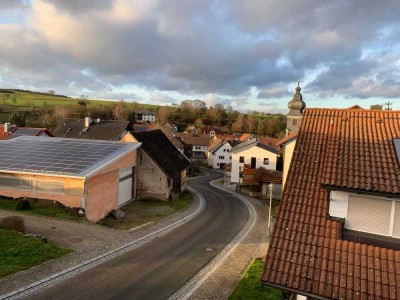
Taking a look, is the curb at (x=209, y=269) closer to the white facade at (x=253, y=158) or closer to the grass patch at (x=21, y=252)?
the grass patch at (x=21, y=252)

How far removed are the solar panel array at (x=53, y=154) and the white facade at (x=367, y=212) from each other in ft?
61.4

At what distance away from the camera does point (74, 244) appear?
17.9 meters

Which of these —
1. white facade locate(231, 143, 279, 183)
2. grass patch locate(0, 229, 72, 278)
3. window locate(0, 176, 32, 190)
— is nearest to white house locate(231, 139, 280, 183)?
white facade locate(231, 143, 279, 183)

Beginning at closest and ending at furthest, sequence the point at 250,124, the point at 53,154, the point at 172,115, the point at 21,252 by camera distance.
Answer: the point at 21,252 → the point at 53,154 → the point at 250,124 → the point at 172,115

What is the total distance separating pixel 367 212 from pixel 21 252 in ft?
48.3

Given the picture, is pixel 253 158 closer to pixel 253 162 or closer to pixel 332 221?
pixel 253 162

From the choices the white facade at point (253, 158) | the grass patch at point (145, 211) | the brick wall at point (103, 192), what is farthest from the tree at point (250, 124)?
the brick wall at point (103, 192)

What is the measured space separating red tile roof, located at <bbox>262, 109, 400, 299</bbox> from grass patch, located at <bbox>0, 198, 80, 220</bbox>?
17107 millimetres

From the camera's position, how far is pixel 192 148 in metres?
91.8

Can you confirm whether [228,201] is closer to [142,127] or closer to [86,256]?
[86,256]

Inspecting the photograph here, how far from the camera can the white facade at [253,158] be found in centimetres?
5406

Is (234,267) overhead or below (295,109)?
below

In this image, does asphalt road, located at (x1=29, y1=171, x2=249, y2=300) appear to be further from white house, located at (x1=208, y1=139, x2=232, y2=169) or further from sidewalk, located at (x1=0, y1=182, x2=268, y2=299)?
white house, located at (x1=208, y1=139, x2=232, y2=169)

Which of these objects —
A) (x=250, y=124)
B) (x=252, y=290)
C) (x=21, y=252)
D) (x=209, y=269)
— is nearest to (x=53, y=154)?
(x=21, y=252)
